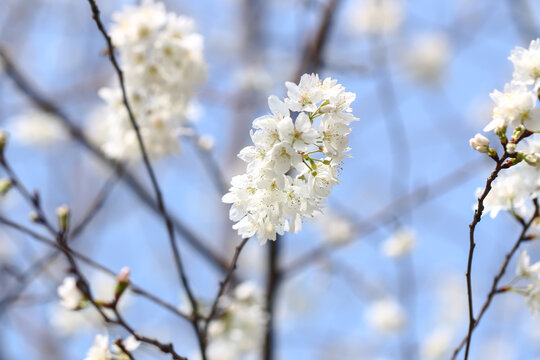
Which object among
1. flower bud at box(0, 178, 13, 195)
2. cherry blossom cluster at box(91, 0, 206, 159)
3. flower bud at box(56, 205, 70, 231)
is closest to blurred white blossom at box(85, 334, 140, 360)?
flower bud at box(56, 205, 70, 231)

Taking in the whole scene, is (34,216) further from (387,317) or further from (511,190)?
(387,317)

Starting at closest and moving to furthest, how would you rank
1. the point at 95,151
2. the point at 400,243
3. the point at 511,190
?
1. the point at 511,190
2. the point at 95,151
3. the point at 400,243

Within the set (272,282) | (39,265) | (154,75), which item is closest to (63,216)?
(39,265)

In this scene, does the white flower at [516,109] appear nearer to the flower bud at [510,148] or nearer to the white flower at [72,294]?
the flower bud at [510,148]

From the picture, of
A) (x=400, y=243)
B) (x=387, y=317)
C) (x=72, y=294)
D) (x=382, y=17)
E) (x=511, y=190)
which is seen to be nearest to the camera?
(x=511, y=190)

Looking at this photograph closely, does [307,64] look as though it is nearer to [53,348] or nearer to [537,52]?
[537,52]

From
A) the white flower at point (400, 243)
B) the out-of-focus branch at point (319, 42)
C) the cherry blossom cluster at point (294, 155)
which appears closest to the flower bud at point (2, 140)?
the cherry blossom cluster at point (294, 155)

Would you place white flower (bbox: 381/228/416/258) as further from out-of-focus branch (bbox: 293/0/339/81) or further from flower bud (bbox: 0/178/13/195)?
flower bud (bbox: 0/178/13/195)
